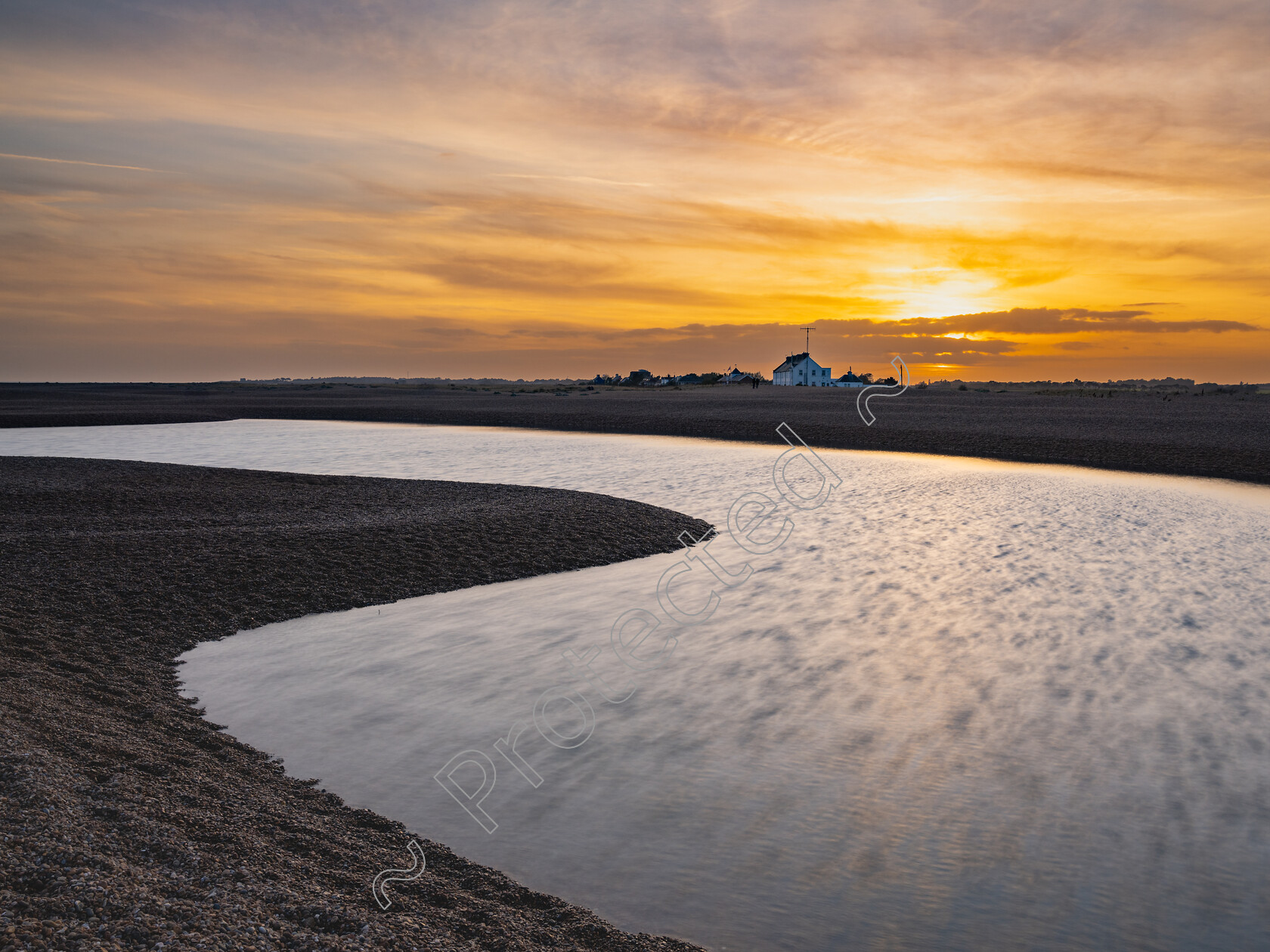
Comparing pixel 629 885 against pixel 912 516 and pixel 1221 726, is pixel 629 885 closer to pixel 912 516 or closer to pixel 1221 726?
pixel 1221 726

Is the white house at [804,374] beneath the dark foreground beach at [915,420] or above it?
above

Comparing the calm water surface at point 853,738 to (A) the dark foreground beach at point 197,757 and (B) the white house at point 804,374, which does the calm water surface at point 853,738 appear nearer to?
(A) the dark foreground beach at point 197,757

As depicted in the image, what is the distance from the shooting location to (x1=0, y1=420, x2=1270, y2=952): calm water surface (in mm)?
5355

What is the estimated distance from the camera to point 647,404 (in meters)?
70.8

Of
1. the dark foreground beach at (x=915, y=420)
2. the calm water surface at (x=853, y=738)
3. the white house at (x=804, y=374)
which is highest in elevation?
the white house at (x=804, y=374)

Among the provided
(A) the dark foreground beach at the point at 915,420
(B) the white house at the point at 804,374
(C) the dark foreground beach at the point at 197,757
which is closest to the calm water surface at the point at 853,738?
(C) the dark foreground beach at the point at 197,757

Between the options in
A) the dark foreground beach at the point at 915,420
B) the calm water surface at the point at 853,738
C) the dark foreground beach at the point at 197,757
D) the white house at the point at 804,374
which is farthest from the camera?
the white house at the point at 804,374

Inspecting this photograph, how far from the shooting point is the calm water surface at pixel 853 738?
5355 millimetres

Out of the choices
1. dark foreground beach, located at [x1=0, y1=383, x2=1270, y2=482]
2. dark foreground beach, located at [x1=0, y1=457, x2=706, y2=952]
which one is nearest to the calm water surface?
dark foreground beach, located at [x1=0, y1=457, x2=706, y2=952]

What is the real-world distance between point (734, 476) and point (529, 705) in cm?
1985

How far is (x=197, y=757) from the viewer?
663cm

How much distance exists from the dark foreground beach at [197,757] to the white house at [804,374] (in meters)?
115

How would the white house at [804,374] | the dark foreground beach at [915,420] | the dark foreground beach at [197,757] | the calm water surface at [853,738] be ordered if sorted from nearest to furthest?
1. the dark foreground beach at [197,757]
2. the calm water surface at [853,738]
3. the dark foreground beach at [915,420]
4. the white house at [804,374]

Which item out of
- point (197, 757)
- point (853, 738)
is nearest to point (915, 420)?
point (853, 738)
